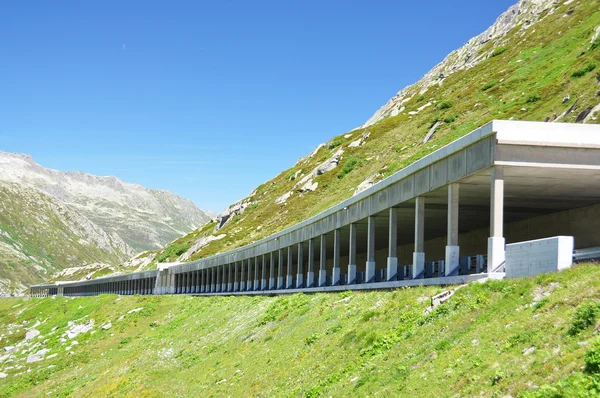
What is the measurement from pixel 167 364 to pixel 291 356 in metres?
11.5

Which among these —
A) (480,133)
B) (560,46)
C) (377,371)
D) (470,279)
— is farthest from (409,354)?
(560,46)

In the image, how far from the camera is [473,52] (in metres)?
144

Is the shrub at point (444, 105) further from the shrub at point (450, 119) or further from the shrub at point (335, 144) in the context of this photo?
the shrub at point (335, 144)

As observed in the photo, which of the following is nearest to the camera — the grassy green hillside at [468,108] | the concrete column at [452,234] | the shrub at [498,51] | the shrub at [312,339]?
the shrub at [312,339]

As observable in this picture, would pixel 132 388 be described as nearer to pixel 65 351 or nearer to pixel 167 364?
pixel 167 364

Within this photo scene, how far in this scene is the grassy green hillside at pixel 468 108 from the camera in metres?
66.4

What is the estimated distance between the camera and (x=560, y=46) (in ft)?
297

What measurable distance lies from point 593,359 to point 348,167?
80.1m

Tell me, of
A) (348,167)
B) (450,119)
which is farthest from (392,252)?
(348,167)

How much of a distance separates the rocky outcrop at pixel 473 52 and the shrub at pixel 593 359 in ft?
363

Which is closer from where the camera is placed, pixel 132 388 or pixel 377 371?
pixel 377 371

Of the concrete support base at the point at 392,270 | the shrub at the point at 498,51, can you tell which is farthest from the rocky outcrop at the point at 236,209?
the concrete support base at the point at 392,270

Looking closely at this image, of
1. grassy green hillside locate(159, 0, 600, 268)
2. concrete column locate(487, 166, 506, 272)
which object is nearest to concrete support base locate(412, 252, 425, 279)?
concrete column locate(487, 166, 506, 272)

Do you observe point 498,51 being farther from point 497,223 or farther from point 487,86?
point 497,223
